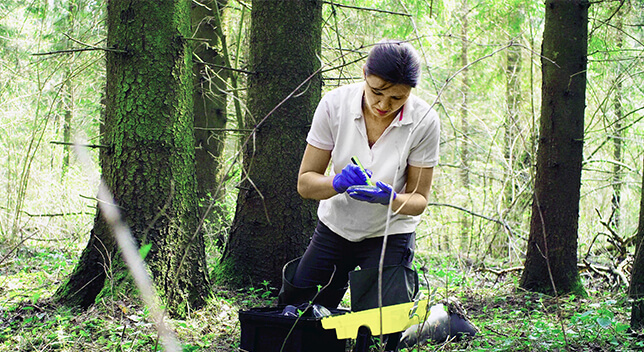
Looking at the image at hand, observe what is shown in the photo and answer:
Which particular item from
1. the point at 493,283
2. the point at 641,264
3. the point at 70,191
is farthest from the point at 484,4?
the point at 70,191

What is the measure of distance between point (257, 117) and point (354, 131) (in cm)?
157

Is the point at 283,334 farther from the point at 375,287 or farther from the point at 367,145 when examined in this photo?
the point at 367,145

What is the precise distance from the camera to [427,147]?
8.60 ft

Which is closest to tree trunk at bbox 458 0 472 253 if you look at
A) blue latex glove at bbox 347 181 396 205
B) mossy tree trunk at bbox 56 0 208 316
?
blue latex glove at bbox 347 181 396 205

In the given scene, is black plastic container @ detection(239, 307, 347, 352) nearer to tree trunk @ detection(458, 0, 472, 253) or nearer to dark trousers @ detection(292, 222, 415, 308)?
dark trousers @ detection(292, 222, 415, 308)

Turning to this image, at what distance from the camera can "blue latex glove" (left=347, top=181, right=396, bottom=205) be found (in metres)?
2.32

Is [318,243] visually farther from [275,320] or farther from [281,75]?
[281,75]

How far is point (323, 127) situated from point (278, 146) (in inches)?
51.9

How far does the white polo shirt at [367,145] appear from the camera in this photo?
2.60 m

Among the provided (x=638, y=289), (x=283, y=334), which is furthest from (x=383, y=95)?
(x=638, y=289)

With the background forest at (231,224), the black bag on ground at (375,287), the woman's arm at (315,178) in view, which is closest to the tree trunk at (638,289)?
the background forest at (231,224)

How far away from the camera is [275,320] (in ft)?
7.70

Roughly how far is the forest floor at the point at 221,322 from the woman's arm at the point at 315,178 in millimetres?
752

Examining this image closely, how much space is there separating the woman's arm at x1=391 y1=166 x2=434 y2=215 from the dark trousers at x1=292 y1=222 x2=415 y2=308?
189 mm
